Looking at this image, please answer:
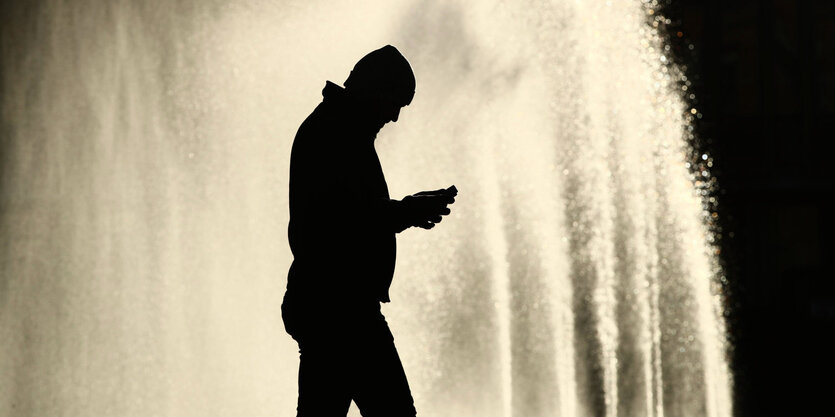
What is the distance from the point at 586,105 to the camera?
10430mm

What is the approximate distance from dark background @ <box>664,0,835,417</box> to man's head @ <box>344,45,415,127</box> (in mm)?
15016

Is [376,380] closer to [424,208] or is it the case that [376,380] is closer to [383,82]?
[424,208]

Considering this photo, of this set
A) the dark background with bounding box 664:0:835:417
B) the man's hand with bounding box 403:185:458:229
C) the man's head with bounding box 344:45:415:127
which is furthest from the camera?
the dark background with bounding box 664:0:835:417

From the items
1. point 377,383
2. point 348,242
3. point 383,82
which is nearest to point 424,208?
point 348,242

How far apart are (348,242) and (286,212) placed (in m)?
5.89

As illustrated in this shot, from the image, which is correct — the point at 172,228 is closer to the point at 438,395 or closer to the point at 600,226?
the point at 438,395

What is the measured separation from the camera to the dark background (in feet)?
57.4

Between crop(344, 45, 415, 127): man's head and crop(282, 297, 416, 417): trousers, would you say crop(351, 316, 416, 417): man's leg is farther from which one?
crop(344, 45, 415, 127): man's head

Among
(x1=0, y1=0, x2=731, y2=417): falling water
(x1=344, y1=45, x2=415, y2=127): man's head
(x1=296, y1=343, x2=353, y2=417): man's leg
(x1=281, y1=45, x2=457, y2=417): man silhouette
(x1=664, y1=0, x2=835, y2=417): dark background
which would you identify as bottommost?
(x1=296, y1=343, x2=353, y2=417): man's leg

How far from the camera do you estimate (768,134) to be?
1822 cm

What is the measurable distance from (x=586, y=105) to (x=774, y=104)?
9131 millimetres

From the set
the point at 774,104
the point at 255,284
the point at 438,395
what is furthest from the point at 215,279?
the point at 774,104

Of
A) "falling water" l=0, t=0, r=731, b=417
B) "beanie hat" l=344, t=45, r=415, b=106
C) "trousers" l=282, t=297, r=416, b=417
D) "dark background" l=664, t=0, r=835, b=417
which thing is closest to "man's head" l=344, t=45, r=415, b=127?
"beanie hat" l=344, t=45, r=415, b=106

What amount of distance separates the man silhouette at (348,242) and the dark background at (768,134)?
1502 centimetres
